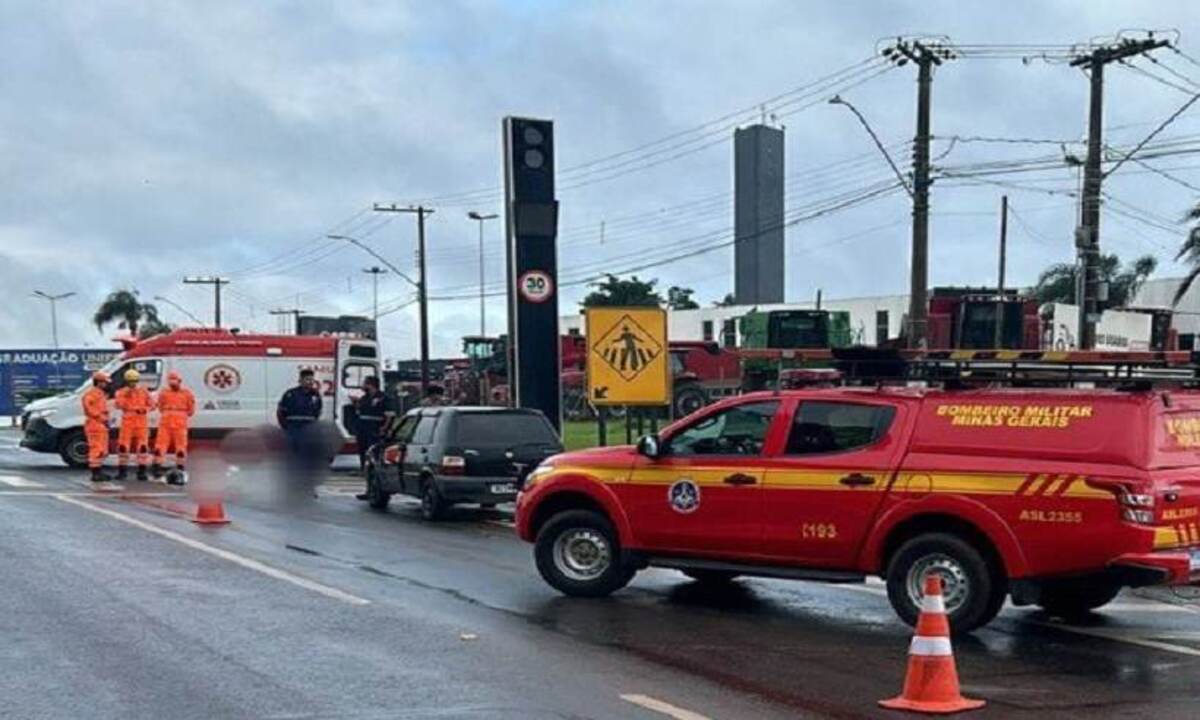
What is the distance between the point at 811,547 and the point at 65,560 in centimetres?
663

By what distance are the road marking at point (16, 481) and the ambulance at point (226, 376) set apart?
350 centimetres

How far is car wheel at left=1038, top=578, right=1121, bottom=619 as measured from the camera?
10.6 metres

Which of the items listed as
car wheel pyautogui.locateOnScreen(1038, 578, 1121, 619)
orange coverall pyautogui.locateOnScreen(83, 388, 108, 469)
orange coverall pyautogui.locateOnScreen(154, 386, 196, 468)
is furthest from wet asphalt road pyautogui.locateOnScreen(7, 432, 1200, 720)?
orange coverall pyautogui.locateOnScreen(154, 386, 196, 468)

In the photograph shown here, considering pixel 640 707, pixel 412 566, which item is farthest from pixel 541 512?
pixel 640 707

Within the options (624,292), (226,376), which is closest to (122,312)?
(624,292)

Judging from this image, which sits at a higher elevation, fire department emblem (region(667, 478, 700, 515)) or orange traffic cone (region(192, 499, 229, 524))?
fire department emblem (region(667, 478, 700, 515))

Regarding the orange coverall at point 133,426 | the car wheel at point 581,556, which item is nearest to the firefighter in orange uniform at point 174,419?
the orange coverall at point 133,426

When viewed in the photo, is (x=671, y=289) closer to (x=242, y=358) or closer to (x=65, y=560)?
(x=242, y=358)

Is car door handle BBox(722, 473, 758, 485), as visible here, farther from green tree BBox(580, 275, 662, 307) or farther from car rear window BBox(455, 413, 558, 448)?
green tree BBox(580, 275, 662, 307)

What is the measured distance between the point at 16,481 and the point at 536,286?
877 cm

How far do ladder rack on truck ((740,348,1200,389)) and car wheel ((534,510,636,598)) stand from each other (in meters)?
2.28

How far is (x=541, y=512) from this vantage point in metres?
12.0

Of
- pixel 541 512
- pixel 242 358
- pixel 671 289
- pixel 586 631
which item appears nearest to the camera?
pixel 586 631

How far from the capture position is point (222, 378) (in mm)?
28922
